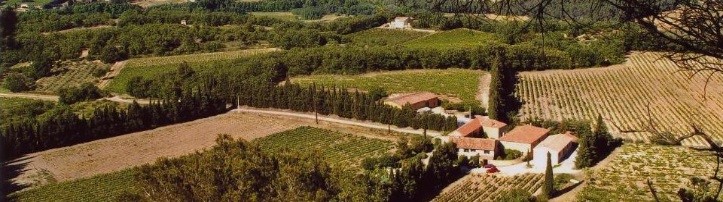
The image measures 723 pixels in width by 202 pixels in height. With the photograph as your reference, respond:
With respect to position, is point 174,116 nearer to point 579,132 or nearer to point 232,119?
point 232,119

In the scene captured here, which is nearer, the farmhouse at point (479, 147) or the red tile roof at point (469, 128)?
the farmhouse at point (479, 147)

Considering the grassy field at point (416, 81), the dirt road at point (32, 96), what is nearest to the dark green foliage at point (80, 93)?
the dirt road at point (32, 96)

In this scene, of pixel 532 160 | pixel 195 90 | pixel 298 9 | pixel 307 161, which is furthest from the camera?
pixel 298 9

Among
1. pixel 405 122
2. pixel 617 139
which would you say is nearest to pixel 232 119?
pixel 405 122

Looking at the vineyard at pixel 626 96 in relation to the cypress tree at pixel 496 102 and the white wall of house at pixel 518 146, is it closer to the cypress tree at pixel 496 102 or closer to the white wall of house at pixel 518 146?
the cypress tree at pixel 496 102

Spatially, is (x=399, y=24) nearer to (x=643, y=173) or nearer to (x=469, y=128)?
(x=469, y=128)
